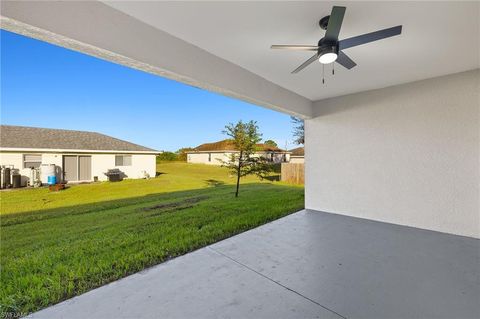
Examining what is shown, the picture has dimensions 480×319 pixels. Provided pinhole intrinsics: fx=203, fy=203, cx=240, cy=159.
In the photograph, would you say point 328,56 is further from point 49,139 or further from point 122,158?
point 122,158

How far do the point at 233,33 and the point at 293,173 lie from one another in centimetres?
679

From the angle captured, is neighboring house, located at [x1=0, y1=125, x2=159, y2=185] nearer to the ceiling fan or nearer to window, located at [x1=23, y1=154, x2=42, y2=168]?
window, located at [x1=23, y1=154, x2=42, y2=168]

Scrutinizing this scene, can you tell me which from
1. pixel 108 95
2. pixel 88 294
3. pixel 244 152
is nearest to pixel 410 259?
pixel 88 294

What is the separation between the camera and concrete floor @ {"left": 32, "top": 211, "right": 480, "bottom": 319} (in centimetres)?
163

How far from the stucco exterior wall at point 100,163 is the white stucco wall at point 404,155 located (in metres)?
6.10

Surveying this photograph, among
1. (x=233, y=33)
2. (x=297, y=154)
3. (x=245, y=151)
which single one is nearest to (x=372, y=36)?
(x=233, y=33)

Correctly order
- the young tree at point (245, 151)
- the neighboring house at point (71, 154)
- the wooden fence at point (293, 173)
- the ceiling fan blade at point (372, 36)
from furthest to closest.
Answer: the wooden fence at point (293, 173), the young tree at point (245, 151), the neighboring house at point (71, 154), the ceiling fan blade at point (372, 36)

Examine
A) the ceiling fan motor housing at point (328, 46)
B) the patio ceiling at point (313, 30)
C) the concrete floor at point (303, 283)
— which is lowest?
the concrete floor at point (303, 283)

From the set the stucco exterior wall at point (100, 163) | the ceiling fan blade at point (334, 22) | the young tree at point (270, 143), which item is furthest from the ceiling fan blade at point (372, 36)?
the stucco exterior wall at point (100, 163)

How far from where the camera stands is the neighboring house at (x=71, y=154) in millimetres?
5098

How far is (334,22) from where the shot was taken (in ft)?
5.26

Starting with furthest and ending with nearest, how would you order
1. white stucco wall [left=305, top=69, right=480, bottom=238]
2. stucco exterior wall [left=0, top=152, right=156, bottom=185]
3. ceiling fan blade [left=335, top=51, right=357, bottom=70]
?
stucco exterior wall [left=0, top=152, right=156, bottom=185] < white stucco wall [left=305, top=69, right=480, bottom=238] < ceiling fan blade [left=335, top=51, right=357, bottom=70]

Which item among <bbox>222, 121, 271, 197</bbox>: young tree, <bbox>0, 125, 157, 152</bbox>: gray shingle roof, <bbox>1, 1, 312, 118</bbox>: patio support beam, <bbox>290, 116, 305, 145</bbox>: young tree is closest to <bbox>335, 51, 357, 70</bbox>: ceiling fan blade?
<bbox>1, 1, 312, 118</bbox>: patio support beam

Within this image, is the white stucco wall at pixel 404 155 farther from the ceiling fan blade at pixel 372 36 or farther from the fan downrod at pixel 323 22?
the fan downrod at pixel 323 22
